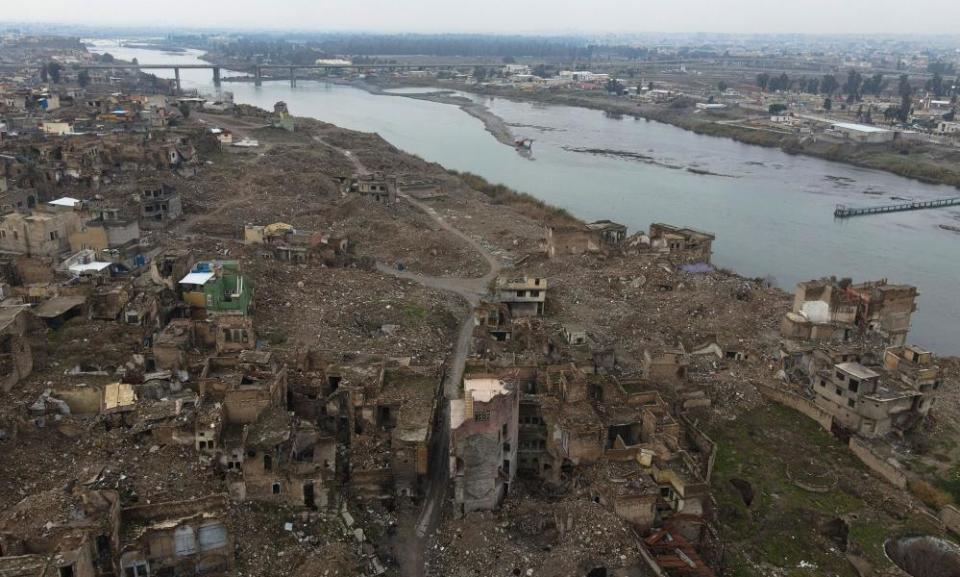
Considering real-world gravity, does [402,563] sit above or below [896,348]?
below

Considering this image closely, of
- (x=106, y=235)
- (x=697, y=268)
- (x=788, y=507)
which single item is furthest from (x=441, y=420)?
(x=697, y=268)

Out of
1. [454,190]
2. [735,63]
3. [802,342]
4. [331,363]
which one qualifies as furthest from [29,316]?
[735,63]

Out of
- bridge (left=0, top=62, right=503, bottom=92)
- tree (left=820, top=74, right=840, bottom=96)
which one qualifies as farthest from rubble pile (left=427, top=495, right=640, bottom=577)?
tree (left=820, top=74, right=840, bottom=96)

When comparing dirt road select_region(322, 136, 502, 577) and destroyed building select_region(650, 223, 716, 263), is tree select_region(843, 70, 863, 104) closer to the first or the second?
destroyed building select_region(650, 223, 716, 263)

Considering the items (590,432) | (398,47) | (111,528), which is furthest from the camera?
(398,47)

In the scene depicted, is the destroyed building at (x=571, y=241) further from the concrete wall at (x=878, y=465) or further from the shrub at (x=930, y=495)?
the shrub at (x=930, y=495)

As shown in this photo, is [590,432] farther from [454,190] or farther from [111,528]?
[454,190]

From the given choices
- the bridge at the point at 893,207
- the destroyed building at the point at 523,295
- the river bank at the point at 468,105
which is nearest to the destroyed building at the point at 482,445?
the destroyed building at the point at 523,295
